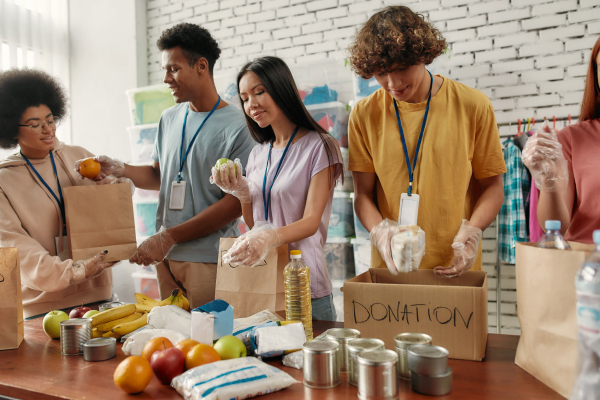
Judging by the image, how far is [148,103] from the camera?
3.98 metres

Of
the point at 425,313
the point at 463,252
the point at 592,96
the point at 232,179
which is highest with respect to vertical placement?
the point at 592,96

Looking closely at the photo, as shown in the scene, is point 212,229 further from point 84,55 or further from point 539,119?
point 84,55

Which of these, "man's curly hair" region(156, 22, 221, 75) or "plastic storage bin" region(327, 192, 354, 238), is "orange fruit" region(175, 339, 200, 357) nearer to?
"man's curly hair" region(156, 22, 221, 75)

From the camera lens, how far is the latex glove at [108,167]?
1957 mm

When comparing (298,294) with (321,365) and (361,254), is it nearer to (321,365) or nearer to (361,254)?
(321,365)

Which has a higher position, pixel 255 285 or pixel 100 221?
pixel 100 221

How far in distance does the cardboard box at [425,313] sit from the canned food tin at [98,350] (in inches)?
25.5

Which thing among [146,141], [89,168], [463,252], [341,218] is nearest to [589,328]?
[463,252]

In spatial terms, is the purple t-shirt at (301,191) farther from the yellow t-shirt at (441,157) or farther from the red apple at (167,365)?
the red apple at (167,365)

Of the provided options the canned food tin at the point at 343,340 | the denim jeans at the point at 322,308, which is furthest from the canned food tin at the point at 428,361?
the denim jeans at the point at 322,308

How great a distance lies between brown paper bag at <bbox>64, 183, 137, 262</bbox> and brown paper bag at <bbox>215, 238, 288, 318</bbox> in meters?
0.55

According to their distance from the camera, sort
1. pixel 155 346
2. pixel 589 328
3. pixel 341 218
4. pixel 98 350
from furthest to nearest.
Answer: pixel 341 218 < pixel 98 350 < pixel 155 346 < pixel 589 328

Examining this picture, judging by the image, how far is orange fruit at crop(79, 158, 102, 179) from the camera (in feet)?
6.18

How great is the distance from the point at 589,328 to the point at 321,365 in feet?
1.68
